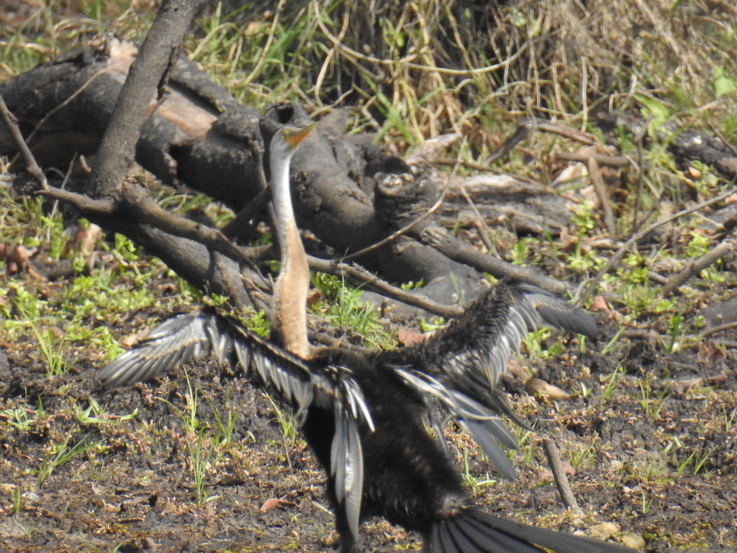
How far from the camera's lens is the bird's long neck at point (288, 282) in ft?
11.3

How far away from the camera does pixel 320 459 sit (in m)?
3.37

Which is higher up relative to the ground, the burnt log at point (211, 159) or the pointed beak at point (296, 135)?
the pointed beak at point (296, 135)

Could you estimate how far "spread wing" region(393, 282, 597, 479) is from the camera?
322 cm

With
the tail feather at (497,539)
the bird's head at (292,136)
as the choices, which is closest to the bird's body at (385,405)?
the tail feather at (497,539)

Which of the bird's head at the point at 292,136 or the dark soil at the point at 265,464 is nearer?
the dark soil at the point at 265,464

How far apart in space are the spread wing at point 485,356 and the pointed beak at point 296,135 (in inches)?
35.5

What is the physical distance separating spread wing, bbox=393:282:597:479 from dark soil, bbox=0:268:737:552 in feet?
1.46

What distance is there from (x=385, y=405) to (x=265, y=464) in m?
0.90

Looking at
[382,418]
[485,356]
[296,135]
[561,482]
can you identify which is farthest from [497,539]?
[296,135]

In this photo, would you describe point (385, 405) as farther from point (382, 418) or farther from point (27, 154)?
point (27, 154)

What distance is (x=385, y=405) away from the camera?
3.20 meters

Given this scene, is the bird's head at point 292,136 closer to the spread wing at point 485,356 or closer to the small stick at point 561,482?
the spread wing at point 485,356

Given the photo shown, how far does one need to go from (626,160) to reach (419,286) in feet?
6.50

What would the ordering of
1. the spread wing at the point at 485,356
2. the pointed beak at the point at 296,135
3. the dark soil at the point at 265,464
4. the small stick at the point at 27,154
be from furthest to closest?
the small stick at the point at 27,154 < the pointed beak at the point at 296,135 < the dark soil at the point at 265,464 < the spread wing at the point at 485,356
